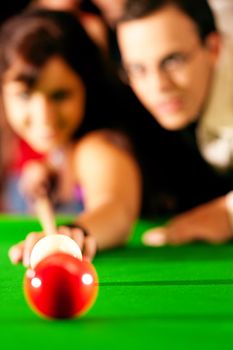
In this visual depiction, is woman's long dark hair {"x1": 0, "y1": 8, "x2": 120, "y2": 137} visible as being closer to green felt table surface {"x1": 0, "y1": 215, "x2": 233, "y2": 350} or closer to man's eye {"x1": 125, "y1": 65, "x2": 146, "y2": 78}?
man's eye {"x1": 125, "y1": 65, "x2": 146, "y2": 78}

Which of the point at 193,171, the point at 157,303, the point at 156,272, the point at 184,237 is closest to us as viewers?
the point at 157,303

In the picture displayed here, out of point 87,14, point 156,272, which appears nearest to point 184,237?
point 156,272

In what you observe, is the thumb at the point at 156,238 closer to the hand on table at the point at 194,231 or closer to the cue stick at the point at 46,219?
the hand on table at the point at 194,231

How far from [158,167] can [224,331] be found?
157 centimetres

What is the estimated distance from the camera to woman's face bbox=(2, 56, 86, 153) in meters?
2.05

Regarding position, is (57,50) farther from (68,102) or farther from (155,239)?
(155,239)

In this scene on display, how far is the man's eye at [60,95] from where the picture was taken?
2.08 metres

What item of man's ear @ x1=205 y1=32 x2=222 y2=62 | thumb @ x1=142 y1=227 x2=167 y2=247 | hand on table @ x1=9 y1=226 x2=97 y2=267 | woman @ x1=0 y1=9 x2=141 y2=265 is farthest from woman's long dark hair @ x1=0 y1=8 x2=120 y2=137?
hand on table @ x1=9 y1=226 x2=97 y2=267

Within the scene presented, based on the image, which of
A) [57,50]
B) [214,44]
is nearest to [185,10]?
[214,44]

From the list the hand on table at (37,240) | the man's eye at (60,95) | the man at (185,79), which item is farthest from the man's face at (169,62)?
the hand on table at (37,240)

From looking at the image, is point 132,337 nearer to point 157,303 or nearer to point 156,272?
point 157,303

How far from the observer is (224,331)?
0.83 meters

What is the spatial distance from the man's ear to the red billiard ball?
4.63 ft

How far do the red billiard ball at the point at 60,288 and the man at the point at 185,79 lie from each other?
1052 mm
